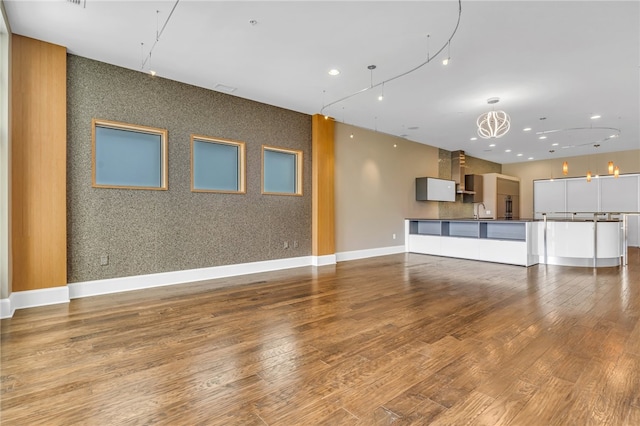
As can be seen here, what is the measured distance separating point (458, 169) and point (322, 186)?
5.79m

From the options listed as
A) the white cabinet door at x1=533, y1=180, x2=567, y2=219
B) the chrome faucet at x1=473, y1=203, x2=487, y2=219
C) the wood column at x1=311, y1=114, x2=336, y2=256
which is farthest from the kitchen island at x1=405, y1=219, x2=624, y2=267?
the white cabinet door at x1=533, y1=180, x2=567, y2=219

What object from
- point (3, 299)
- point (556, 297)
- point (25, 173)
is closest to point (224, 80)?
point (25, 173)

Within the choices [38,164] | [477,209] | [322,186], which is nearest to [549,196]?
[477,209]

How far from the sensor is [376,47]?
12.8 ft

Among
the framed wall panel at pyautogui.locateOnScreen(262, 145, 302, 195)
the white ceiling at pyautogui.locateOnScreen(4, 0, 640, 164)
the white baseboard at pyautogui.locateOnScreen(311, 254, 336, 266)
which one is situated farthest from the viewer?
the white baseboard at pyautogui.locateOnScreen(311, 254, 336, 266)

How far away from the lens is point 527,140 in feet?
29.0

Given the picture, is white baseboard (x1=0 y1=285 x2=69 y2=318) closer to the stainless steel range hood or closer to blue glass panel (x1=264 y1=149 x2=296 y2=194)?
blue glass panel (x1=264 y1=149 x2=296 y2=194)

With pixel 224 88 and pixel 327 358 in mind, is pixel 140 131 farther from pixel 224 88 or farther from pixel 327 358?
pixel 327 358

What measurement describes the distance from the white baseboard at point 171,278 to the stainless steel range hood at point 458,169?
253 inches

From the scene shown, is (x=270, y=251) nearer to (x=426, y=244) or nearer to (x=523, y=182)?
(x=426, y=244)

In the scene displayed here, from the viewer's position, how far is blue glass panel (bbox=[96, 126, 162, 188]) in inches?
175

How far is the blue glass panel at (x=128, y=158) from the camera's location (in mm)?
4445

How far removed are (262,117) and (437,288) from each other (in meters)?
4.34

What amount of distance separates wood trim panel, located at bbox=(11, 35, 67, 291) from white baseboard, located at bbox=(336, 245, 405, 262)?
198 inches
